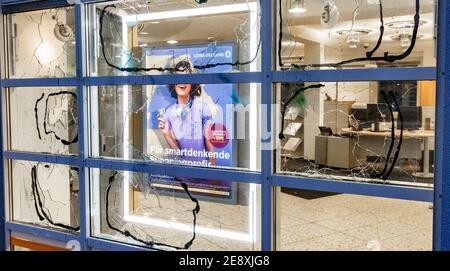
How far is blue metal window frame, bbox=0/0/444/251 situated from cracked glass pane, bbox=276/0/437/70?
0.19 feet

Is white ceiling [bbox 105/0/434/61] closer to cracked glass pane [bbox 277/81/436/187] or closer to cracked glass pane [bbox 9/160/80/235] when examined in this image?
cracked glass pane [bbox 277/81/436/187]

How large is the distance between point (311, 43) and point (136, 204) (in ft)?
4.31

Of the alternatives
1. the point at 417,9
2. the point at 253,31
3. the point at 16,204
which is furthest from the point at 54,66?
the point at 417,9

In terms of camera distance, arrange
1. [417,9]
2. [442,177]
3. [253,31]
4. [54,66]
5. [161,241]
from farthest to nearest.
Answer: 1. [54,66]
2. [161,241]
3. [253,31]
4. [417,9]
5. [442,177]

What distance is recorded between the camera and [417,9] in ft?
5.12

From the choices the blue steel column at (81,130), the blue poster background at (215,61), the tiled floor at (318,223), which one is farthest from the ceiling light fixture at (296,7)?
the blue steel column at (81,130)

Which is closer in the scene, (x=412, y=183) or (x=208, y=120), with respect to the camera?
(x=412, y=183)

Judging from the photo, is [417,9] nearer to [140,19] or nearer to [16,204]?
[140,19]

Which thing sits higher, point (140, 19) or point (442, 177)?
point (140, 19)

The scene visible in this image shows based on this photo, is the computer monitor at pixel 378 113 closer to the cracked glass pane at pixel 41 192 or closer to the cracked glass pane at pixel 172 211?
the cracked glass pane at pixel 172 211

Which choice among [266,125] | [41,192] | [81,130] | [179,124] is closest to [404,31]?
[266,125]

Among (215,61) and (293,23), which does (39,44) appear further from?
(293,23)

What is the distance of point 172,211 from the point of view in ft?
7.38

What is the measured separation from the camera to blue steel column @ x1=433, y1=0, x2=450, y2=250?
1.40 m
